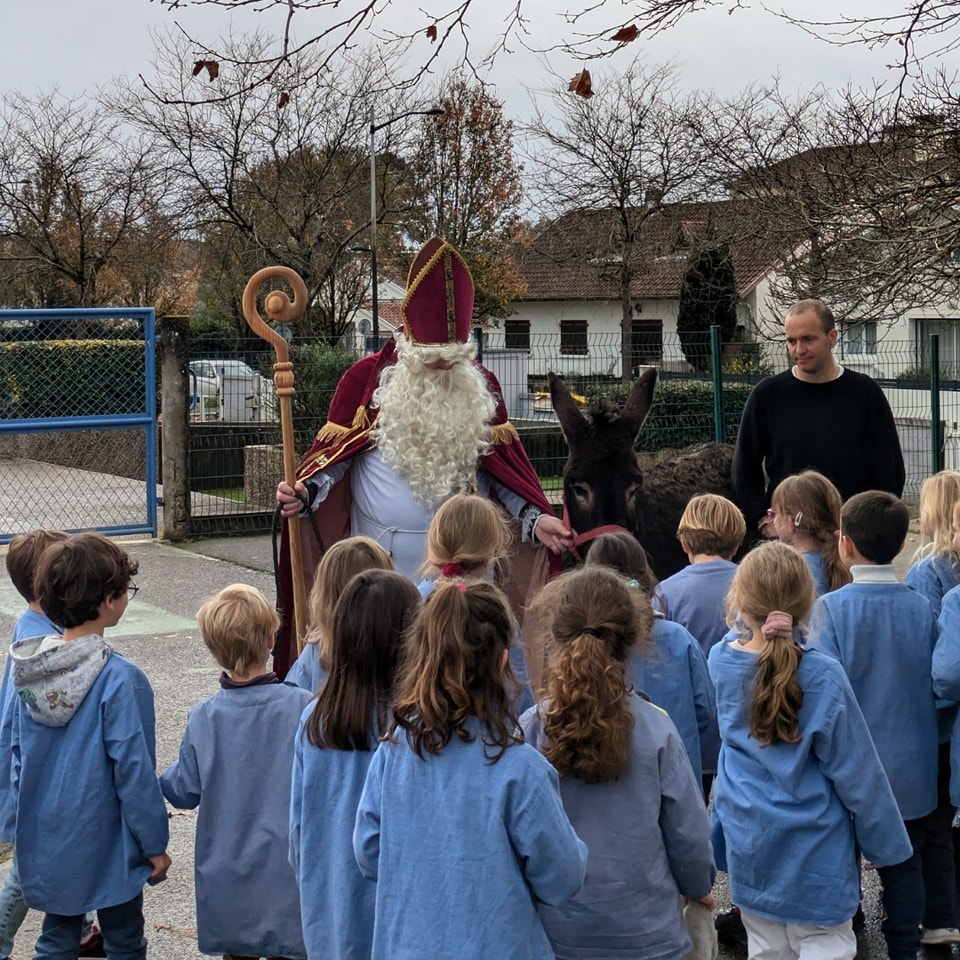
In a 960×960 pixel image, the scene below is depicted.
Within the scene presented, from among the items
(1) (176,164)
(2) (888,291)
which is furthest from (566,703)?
(1) (176,164)

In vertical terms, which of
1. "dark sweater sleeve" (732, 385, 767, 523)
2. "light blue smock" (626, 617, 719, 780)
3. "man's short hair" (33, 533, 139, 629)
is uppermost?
"dark sweater sleeve" (732, 385, 767, 523)

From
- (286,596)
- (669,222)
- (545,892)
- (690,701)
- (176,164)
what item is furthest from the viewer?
(669,222)

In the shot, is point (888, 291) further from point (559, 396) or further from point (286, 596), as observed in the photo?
point (286, 596)

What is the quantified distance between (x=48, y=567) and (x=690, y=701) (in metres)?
1.80

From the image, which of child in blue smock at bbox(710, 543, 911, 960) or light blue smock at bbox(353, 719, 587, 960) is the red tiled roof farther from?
light blue smock at bbox(353, 719, 587, 960)

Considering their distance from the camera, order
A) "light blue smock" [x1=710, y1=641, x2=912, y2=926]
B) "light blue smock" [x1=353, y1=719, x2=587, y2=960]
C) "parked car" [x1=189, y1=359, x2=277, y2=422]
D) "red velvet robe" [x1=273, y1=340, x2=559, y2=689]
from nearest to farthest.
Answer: "light blue smock" [x1=353, y1=719, x2=587, y2=960] → "light blue smock" [x1=710, y1=641, x2=912, y2=926] → "red velvet robe" [x1=273, y1=340, x2=559, y2=689] → "parked car" [x1=189, y1=359, x2=277, y2=422]

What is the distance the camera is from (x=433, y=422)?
17.0 feet

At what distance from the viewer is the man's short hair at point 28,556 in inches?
153

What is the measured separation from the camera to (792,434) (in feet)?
18.3

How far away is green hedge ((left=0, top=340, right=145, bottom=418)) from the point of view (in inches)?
440

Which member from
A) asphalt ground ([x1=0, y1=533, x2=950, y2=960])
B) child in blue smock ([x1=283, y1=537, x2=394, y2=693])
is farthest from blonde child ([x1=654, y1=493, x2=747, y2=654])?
child in blue smock ([x1=283, y1=537, x2=394, y2=693])

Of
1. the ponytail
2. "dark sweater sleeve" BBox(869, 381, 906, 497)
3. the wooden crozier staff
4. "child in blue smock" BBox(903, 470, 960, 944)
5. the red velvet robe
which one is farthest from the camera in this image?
"dark sweater sleeve" BBox(869, 381, 906, 497)

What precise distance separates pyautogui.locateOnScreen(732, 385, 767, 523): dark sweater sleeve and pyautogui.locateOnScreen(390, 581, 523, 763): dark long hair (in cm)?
328

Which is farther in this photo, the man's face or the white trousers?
the man's face
